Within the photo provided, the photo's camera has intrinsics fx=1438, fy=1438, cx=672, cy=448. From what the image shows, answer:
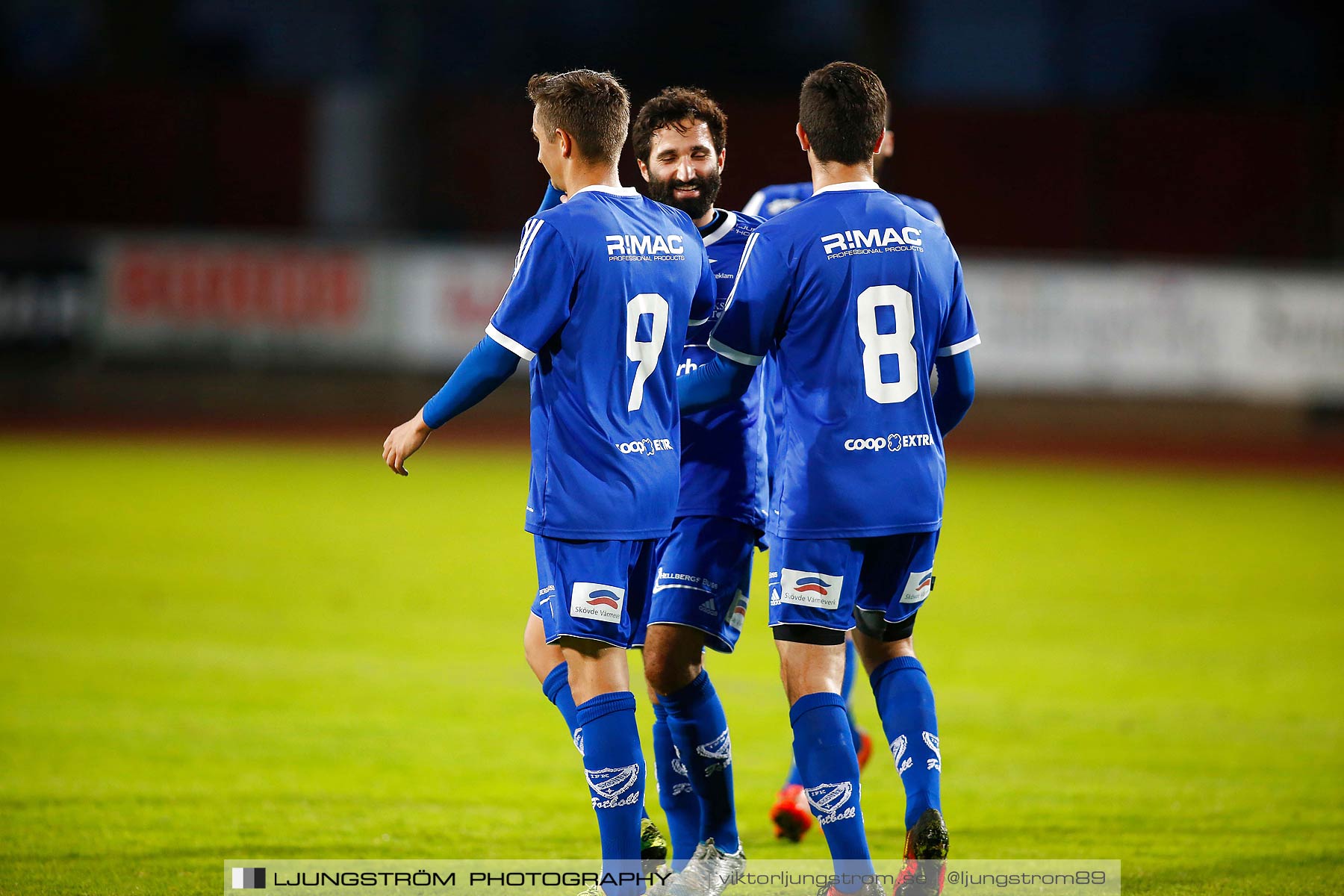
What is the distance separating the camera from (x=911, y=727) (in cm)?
437

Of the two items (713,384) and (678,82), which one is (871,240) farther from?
(678,82)

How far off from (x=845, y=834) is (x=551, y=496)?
1.27 metres

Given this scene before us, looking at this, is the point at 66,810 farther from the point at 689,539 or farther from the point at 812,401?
the point at 812,401

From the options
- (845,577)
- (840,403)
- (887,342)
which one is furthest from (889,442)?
(845,577)

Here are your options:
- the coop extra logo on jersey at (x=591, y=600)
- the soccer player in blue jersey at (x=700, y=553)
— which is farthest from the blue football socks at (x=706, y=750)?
the coop extra logo on jersey at (x=591, y=600)

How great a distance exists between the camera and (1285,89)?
2794 cm

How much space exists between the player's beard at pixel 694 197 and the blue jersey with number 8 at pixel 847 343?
1.83 feet

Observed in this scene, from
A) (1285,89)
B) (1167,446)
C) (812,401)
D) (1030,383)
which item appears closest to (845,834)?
(812,401)

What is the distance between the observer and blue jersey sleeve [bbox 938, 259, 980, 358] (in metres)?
4.37

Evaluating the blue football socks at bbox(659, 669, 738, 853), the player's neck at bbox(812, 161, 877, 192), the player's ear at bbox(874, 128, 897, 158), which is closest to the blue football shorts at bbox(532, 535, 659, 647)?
the blue football socks at bbox(659, 669, 738, 853)

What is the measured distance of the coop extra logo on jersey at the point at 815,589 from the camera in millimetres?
4164

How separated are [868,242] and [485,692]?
171 inches

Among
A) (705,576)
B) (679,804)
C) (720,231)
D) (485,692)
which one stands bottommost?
(485,692)

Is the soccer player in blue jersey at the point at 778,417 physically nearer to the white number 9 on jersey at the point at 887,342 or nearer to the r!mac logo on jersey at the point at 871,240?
the r!mac logo on jersey at the point at 871,240
